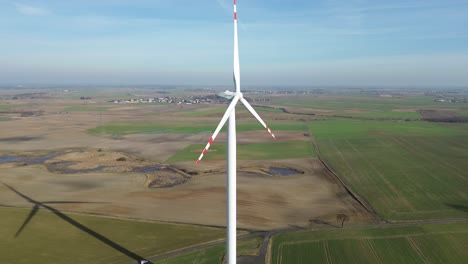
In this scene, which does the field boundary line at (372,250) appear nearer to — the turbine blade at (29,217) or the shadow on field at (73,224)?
the shadow on field at (73,224)

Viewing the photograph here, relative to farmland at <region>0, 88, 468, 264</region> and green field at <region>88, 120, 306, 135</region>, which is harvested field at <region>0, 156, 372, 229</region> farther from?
green field at <region>88, 120, 306, 135</region>

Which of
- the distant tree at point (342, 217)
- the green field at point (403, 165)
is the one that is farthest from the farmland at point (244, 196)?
the distant tree at point (342, 217)

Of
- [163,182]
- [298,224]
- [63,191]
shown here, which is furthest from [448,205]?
[63,191]

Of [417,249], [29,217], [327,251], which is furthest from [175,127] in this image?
[417,249]

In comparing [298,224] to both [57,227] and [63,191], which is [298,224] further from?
[63,191]

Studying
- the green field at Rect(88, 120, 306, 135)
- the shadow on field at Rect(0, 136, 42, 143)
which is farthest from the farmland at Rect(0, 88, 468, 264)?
the green field at Rect(88, 120, 306, 135)

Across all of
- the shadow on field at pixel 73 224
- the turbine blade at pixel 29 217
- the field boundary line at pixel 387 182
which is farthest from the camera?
the field boundary line at pixel 387 182
